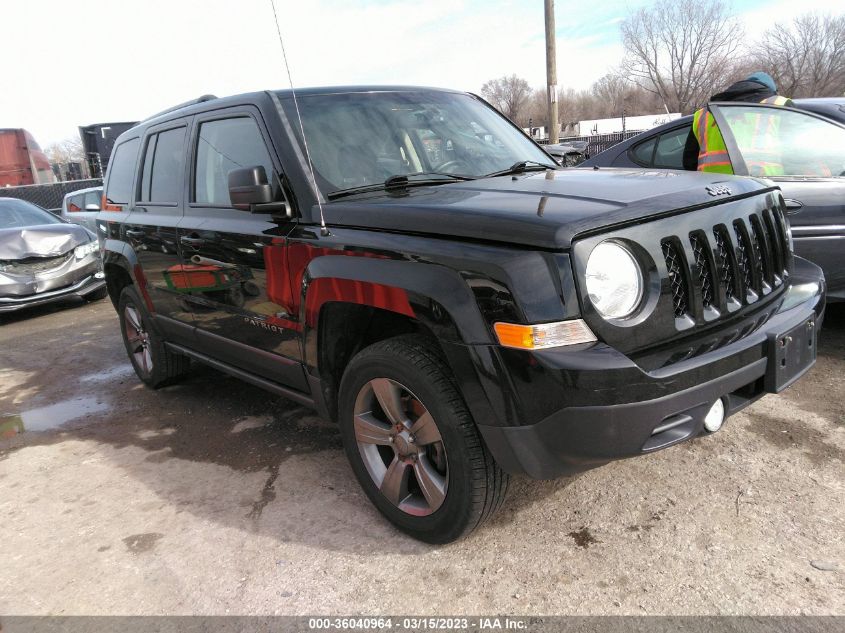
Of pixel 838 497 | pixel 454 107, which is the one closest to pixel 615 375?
pixel 838 497

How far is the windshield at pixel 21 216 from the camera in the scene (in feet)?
28.5

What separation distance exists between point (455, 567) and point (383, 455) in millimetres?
563

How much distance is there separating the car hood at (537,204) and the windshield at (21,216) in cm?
787

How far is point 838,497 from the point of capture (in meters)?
2.65

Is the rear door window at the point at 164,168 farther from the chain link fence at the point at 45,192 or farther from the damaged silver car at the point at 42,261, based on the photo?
the chain link fence at the point at 45,192

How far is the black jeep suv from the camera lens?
2.01 m

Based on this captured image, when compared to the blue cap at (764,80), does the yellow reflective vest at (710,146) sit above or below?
below

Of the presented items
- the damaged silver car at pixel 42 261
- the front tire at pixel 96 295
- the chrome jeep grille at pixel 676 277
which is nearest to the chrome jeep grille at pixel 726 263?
the chrome jeep grille at pixel 676 277

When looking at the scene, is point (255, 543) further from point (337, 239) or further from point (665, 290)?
point (665, 290)

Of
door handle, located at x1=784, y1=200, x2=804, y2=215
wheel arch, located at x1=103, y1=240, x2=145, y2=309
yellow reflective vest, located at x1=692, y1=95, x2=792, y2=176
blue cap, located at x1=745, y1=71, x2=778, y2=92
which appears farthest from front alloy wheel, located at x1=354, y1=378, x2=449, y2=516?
blue cap, located at x1=745, y1=71, x2=778, y2=92

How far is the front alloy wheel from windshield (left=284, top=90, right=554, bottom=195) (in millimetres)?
959

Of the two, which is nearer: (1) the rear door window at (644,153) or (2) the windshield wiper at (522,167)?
(2) the windshield wiper at (522,167)

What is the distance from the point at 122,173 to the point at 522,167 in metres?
3.15

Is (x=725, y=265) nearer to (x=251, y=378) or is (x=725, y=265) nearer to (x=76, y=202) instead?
(x=251, y=378)
